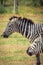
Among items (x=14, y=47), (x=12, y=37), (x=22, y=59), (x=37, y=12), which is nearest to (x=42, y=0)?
(x=37, y=12)

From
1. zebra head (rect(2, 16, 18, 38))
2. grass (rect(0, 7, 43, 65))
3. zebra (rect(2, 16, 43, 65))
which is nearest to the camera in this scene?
zebra (rect(2, 16, 43, 65))

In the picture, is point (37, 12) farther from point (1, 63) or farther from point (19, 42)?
point (1, 63)

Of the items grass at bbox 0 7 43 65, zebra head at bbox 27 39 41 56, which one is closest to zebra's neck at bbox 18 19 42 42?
grass at bbox 0 7 43 65

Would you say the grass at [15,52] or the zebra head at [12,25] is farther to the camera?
the grass at [15,52]

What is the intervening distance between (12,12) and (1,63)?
5.42 metres

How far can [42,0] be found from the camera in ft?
42.5

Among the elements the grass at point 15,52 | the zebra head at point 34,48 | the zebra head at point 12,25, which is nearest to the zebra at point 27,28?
the zebra head at point 12,25

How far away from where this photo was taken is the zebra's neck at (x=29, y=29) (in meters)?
4.71

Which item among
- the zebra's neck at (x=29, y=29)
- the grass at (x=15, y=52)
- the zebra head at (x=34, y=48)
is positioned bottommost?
the grass at (x=15, y=52)

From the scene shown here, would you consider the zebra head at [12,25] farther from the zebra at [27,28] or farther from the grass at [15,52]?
the grass at [15,52]

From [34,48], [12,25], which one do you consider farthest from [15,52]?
[34,48]

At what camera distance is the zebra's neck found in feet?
15.4

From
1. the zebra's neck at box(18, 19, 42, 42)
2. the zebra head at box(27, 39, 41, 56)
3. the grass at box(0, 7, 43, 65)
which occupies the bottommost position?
the grass at box(0, 7, 43, 65)

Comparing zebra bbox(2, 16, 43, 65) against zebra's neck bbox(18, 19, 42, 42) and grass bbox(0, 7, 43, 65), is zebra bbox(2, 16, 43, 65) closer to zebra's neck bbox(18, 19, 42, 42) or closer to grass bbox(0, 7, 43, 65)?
zebra's neck bbox(18, 19, 42, 42)
